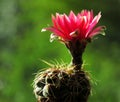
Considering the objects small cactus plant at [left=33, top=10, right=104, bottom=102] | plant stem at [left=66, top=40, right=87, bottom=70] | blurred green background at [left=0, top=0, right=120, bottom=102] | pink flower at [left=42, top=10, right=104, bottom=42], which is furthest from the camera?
blurred green background at [left=0, top=0, right=120, bottom=102]

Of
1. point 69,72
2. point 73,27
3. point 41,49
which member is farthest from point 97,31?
point 41,49

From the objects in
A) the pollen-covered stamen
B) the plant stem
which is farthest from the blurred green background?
the pollen-covered stamen

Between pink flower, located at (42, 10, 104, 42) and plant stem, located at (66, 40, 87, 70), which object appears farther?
plant stem, located at (66, 40, 87, 70)

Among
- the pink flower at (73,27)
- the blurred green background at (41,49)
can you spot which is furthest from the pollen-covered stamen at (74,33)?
the blurred green background at (41,49)

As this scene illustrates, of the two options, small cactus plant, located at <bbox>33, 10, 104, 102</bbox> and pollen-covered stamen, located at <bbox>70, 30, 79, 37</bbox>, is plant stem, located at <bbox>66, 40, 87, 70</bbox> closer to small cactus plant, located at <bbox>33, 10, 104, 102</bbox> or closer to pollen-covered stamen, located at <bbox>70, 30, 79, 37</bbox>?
small cactus plant, located at <bbox>33, 10, 104, 102</bbox>

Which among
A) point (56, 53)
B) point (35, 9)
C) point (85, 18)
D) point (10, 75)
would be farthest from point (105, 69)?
point (85, 18)

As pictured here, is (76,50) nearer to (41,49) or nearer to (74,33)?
(74,33)

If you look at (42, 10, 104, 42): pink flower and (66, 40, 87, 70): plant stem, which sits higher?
(42, 10, 104, 42): pink flower
